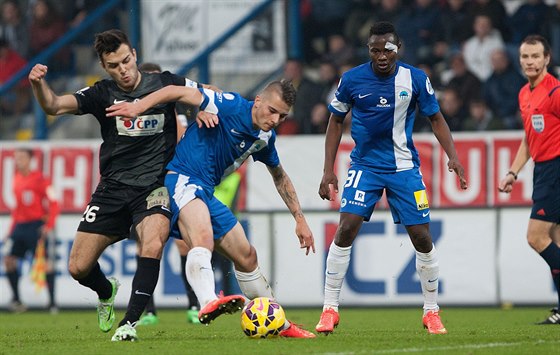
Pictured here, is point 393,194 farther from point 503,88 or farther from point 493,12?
point 493,12

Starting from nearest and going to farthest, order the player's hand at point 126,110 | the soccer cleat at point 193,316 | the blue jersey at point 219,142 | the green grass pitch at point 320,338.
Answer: the green grass pitch at point 320,338, the player's hand at point 126,110, the blue jersey at point 219,142, the soccer cleat at point 193,316

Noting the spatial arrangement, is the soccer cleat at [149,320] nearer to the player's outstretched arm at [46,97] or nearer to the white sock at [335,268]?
the white sock at [335,268]

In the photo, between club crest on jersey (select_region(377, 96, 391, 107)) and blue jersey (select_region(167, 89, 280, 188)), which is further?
club crest on jersey (select_region(377, 96, 391, 107))

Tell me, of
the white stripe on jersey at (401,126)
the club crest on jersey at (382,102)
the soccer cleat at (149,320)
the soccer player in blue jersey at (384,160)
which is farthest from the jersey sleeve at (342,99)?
the soccer cleat at (149,320)

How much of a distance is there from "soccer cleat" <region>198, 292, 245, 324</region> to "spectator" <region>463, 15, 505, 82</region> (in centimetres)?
963

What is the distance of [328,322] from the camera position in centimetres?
897

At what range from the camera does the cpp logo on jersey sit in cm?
865

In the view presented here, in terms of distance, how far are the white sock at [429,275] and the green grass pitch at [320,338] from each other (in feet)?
0.84

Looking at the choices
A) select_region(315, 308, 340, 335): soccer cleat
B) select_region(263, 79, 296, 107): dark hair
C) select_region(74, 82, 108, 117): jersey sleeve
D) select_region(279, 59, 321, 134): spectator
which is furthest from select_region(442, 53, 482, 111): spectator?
select_region(74, 82, 108, 117): jersey sleeve

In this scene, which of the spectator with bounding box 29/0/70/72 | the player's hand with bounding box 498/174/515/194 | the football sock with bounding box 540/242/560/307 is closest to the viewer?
the player's hand with bounding box 498/174/515/194

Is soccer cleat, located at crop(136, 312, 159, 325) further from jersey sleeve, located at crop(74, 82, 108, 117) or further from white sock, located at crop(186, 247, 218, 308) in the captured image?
white sock, located at crop(186, 247, 218, 308)

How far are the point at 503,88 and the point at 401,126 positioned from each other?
23.7ft

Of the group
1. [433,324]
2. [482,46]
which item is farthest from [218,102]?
[482,46]

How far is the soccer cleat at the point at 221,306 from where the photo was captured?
7531 mm
